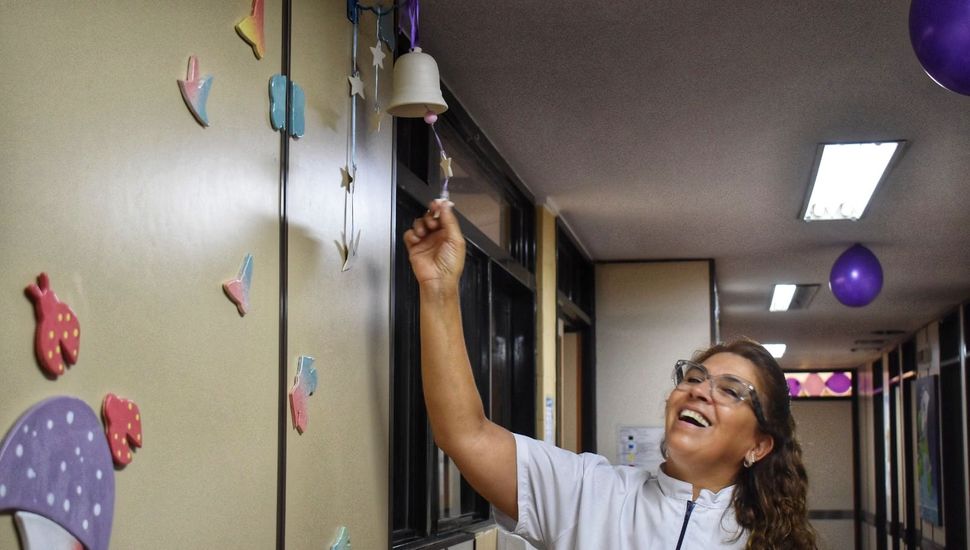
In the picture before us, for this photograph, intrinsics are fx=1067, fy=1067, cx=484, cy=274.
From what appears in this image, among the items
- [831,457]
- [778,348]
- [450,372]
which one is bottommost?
[831,457]

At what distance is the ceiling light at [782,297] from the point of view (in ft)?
28.3

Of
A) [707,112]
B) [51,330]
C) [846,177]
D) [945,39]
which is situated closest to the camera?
[51,330]

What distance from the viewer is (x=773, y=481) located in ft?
7.01

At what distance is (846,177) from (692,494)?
3178 millimetres

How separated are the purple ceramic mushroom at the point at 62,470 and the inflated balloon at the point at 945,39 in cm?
188

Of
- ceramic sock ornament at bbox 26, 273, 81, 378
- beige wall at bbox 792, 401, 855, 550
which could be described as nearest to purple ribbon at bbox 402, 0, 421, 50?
ceramic sock ornament at bbox 26, 273, 81, 378

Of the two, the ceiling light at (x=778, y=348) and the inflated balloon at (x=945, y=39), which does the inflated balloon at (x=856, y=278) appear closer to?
the inflated balloon at (x=945, y=39)

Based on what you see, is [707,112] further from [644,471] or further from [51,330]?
[51,330]

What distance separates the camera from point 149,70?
1490 mm

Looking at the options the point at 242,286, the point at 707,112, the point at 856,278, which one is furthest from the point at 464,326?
the point at 856,278

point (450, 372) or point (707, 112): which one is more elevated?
point (707, 112)

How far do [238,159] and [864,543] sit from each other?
55.7 feet

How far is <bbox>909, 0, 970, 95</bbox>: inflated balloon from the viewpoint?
2258 millimetres

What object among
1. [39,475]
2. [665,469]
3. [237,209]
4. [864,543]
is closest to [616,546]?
[665,469]
